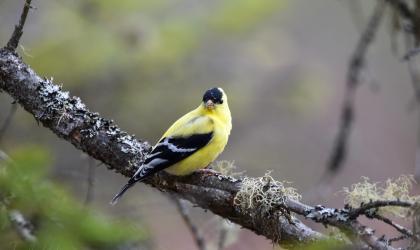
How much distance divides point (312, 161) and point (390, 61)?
263cm

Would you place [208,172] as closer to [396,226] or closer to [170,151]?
[170,151]

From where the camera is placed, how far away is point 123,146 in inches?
126

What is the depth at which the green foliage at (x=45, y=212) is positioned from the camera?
2434 mm

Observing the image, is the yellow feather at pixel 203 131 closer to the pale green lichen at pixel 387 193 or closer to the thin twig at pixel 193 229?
the thin twig at pixel 193 229

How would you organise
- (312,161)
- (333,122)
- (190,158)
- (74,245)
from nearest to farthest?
(74,245), (190,158), (312,161), (333,122)

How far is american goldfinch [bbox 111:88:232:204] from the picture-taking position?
3.31 metres

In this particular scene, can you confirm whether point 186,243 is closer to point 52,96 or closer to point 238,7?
point 238,7

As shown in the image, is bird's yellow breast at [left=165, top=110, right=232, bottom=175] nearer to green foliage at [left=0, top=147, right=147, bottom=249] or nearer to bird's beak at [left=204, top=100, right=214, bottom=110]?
bird's beak at [left=204, top=100, right=214, bottom=110]

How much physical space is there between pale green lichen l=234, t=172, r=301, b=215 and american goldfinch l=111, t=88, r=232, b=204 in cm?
52

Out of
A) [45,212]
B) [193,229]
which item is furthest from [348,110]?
[45,212]

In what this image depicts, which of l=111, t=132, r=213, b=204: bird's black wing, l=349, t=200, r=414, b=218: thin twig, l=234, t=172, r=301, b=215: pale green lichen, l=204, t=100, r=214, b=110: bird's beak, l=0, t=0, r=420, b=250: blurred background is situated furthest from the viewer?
l=0, t=0, r=420, b=250: blurred background

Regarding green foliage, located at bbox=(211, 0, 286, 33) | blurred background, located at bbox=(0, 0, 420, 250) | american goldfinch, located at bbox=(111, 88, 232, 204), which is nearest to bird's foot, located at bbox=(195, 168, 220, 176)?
american goldfinch, located at bbox=(111, 88, 232, 204)

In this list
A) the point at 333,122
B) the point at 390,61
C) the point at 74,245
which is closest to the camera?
the point at 74,245

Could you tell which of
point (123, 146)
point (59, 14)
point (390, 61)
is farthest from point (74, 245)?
point (390, 61)
